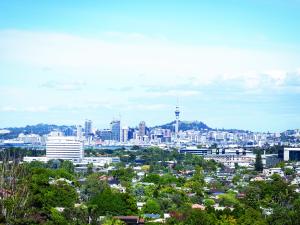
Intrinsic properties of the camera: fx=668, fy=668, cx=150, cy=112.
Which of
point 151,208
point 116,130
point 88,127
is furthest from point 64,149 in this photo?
point 88,127

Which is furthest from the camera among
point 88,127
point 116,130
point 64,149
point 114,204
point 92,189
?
point 88,127

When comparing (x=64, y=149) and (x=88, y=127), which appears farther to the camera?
(x=88, y=127)

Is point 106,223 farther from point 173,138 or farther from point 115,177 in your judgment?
point 173,138

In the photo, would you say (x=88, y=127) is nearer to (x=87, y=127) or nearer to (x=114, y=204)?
(x=87, y=127)

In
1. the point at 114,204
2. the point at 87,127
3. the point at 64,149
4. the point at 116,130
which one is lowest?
the point at 114,204

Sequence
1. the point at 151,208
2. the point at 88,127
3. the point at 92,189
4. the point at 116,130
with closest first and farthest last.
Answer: the point at 151,208, the point at 92,189, the point at 116,130, the point at 88,127

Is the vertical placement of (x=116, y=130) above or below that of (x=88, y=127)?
below

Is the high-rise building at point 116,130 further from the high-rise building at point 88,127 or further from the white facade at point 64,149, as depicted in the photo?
the white facade at point 64,149
